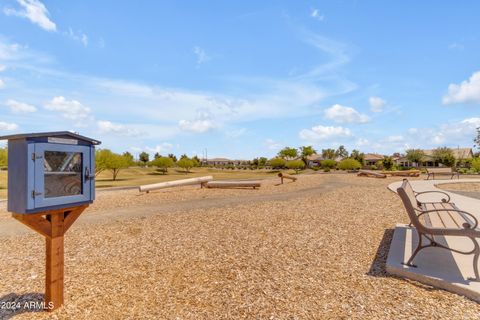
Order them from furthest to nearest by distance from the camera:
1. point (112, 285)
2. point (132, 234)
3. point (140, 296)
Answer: point (132, 234), point (112, 285), point (140, 296)

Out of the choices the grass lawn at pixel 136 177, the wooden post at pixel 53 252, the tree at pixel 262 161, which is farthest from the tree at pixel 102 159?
the tree at pixel 262 161

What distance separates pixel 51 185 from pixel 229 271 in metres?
2.78

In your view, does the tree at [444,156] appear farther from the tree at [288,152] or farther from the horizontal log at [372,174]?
the horizontal log at [372,174]

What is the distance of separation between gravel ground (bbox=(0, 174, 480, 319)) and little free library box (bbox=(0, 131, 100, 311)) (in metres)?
0.67

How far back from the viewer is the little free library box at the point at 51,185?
134 inches

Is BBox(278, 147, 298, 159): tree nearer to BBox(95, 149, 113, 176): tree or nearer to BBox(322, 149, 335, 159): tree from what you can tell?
BBox(322, 149, 335, 159): tree

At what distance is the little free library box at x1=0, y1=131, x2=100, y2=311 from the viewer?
134 inches

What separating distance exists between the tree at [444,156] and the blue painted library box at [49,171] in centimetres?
8516

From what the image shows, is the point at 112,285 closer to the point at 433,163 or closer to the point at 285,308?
the point at 285,308

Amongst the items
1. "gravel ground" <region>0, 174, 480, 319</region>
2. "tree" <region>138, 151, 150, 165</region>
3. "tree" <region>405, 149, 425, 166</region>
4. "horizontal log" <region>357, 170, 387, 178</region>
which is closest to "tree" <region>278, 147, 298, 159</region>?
"tree" <region>405, 149, 425, 166</region>

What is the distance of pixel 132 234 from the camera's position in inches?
276

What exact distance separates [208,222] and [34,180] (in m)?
5.04

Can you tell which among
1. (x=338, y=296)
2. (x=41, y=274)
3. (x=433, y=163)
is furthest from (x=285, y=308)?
(x=433, y=163)

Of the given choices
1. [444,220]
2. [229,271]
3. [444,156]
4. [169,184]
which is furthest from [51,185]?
[444,156]
